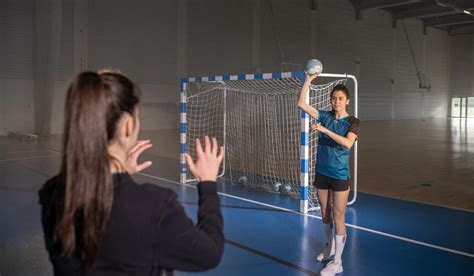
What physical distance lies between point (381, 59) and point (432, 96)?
277 inches

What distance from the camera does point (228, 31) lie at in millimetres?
20516

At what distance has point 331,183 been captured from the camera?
3729 mm

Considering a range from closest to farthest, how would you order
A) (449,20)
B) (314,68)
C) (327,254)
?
(314,68)
(327,254)
(449,20)

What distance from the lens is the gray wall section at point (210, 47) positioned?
15586 mm

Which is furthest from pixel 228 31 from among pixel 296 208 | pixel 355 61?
pixel 296 208

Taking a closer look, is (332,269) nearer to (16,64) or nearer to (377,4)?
(16,64)

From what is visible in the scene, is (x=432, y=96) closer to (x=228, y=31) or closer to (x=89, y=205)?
(x=228, y=31)

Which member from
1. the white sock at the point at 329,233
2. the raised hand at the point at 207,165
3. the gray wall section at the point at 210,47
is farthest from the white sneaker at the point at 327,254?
the gray wall section at the point at 210,47

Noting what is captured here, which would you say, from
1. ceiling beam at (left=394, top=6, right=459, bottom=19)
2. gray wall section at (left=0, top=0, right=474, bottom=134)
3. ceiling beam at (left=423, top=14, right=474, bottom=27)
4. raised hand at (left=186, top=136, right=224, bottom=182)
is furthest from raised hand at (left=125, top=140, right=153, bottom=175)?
ceiling beam at (left=423, top=14, right=474, bottom=27)

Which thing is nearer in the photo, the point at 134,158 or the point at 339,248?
the point at 134,158

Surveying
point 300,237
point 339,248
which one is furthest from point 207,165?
point 300,237

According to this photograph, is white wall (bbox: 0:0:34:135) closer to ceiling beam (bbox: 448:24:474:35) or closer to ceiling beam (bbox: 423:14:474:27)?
ceiling beam (bbox: 423:14:474:27)

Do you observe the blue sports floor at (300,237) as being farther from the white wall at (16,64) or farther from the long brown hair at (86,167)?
the white wall at (16,64)

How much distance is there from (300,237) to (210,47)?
16196 millimetres
